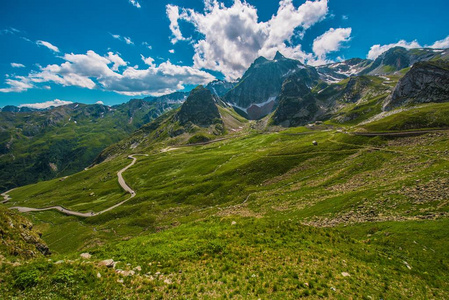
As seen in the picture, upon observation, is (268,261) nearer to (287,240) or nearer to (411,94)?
(287,240)

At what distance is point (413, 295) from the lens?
52.0 feet

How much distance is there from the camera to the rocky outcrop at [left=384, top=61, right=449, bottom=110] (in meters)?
168

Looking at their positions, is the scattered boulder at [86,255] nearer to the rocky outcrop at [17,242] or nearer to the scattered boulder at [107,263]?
the scattered boulder at [107,263]

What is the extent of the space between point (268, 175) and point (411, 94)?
8006 inches

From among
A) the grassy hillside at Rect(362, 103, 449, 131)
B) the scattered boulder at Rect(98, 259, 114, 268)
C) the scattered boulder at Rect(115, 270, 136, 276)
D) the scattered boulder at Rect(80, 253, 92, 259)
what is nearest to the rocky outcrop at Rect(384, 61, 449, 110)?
the grassy hillside at Rect(362, 103, 449, 131)

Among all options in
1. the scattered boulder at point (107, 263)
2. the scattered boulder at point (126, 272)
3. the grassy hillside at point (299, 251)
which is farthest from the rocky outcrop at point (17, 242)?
the scattered boulder at point (126, 272)

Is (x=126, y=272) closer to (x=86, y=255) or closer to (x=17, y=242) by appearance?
(x=86, y=255)

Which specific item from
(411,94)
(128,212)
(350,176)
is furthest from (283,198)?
(411,94)

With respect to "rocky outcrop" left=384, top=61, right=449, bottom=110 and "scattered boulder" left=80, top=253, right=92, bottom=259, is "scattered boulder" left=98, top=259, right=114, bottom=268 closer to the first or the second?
"scattered boulder" left=80, top=253, right=92, bottom=259

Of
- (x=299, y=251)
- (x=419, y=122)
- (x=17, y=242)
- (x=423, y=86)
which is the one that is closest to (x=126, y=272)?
(x=17, y=242)

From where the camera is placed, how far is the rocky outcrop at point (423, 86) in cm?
16800

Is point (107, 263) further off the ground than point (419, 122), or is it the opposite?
point (107, 263)

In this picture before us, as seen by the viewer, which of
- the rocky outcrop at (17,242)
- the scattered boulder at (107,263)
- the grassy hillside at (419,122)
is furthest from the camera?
the grassy hillside at (419,122)

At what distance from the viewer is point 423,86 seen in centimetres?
17838
